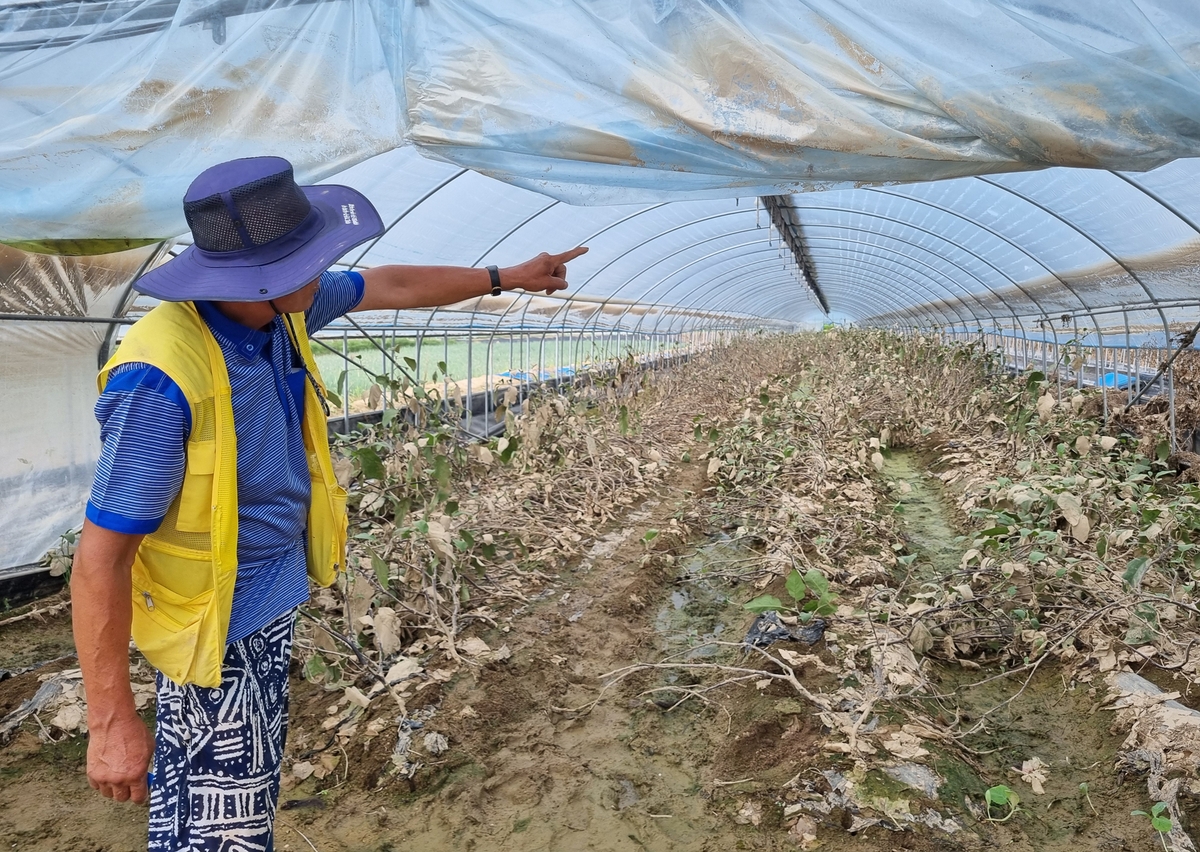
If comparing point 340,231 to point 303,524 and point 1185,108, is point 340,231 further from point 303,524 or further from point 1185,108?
point 1185,108

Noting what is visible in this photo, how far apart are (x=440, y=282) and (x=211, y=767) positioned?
46.8 inches

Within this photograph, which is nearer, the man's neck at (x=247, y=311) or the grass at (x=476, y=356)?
the man's neck at (x=247, y=311)

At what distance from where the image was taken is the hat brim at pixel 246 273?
1.31 meters

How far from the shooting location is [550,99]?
206cm

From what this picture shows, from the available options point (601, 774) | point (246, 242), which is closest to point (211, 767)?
point (246, 242)

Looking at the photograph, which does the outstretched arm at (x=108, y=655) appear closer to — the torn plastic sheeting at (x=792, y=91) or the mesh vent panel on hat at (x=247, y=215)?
the mesh vent panel on hat at (x=247, y=215)

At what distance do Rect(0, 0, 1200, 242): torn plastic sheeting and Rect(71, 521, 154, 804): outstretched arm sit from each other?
126cm

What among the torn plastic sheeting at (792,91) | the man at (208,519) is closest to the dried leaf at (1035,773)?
the torn plastic sheeting at (792,91)

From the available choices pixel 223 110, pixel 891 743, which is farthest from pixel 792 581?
pixel 223 110

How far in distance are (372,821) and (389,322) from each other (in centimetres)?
599

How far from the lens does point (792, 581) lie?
8.85 ft

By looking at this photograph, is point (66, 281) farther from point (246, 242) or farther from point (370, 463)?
point (246, 242)

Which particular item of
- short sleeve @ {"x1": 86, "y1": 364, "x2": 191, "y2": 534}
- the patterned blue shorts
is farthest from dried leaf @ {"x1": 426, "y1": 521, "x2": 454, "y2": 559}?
short sleeve @ {"x1": 86, "y1": 364, "x2": 191, "y2": 534}

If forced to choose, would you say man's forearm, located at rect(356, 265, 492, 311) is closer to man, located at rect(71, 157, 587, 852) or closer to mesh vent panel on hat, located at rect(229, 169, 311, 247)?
man, located at rect(71, 157, 587, 852)
